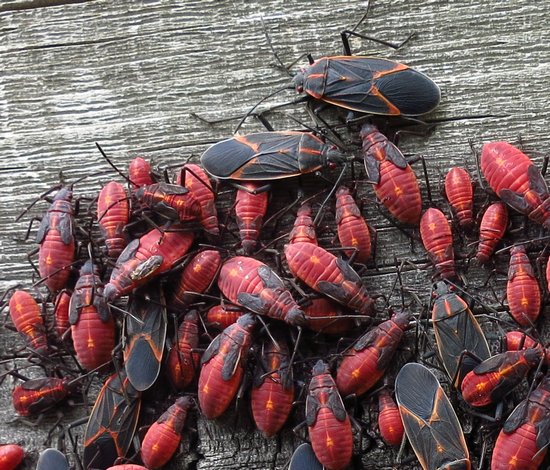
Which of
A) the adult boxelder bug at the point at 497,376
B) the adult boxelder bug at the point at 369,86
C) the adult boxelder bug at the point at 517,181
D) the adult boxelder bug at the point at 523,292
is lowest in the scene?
the adult boxelder bug at the point at 497,376

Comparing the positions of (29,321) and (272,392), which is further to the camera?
(29,321)

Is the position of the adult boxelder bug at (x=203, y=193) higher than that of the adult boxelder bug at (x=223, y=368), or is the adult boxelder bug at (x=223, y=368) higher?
the adult boxelder bug at (x=203, y=193)

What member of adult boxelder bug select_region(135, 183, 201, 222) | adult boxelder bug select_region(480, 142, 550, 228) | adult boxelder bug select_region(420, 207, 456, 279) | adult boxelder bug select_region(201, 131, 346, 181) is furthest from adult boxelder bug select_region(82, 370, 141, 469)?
adult boxelder bug select_region(480, 142, 550, 228)

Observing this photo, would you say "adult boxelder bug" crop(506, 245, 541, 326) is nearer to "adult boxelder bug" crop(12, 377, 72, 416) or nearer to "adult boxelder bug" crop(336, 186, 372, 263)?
"adult boxelder bug" crop(336, 186, 372, 263)

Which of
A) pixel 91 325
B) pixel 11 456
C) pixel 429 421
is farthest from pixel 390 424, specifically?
pixel 11 456

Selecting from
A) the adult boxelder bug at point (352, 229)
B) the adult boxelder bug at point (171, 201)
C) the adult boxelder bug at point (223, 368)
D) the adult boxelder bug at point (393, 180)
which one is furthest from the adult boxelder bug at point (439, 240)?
the adult boxelder bug at point (171, 201)

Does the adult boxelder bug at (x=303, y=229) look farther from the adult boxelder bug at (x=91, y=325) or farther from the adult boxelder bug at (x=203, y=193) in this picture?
the adult boxelder bug at (x=91, y=325)

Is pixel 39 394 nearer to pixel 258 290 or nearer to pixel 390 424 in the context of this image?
pixel 258 290
